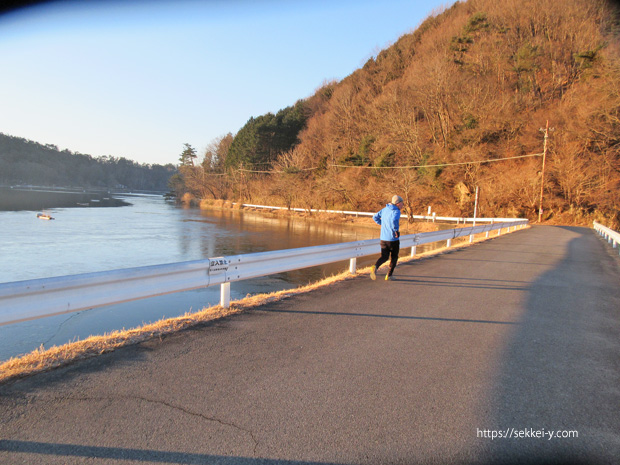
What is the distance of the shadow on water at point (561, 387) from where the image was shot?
2516 millimetres

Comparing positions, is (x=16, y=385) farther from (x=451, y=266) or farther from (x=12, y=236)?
(x=12, y=236)

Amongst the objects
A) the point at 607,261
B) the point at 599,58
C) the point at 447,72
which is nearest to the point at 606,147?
the point at 599,58

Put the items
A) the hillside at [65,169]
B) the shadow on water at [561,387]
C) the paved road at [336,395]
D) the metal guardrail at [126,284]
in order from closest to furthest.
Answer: the paved road at [336,395] < the shadow on water at [561,387] < the metal guardrail at [126,284] < the hillside at [65,169]

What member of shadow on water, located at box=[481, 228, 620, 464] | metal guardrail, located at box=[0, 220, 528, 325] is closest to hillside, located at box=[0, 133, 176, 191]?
metal guardrail, located at box=[0, 220, 528, 325]

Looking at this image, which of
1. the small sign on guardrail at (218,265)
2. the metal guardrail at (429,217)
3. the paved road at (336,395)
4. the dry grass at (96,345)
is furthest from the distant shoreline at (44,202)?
the paved road at (336,395)

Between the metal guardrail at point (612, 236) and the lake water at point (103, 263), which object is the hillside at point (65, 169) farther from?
the metal guardrail at point (612, 236)

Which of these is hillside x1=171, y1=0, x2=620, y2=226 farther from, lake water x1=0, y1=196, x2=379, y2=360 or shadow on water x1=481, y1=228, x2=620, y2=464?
shadow on water x1=481, y1=228, x2=620, y2=464

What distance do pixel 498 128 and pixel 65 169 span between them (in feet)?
512

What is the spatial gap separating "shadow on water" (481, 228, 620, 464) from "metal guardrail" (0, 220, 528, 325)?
3729mm

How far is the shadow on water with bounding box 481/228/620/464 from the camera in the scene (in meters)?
2.52

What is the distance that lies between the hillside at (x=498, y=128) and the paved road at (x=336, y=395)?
120ft

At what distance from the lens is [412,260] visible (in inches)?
438

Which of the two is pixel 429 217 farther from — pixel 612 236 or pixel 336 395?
pixel 336 395

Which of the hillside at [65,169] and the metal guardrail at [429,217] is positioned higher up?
the hillside at [65,169]
